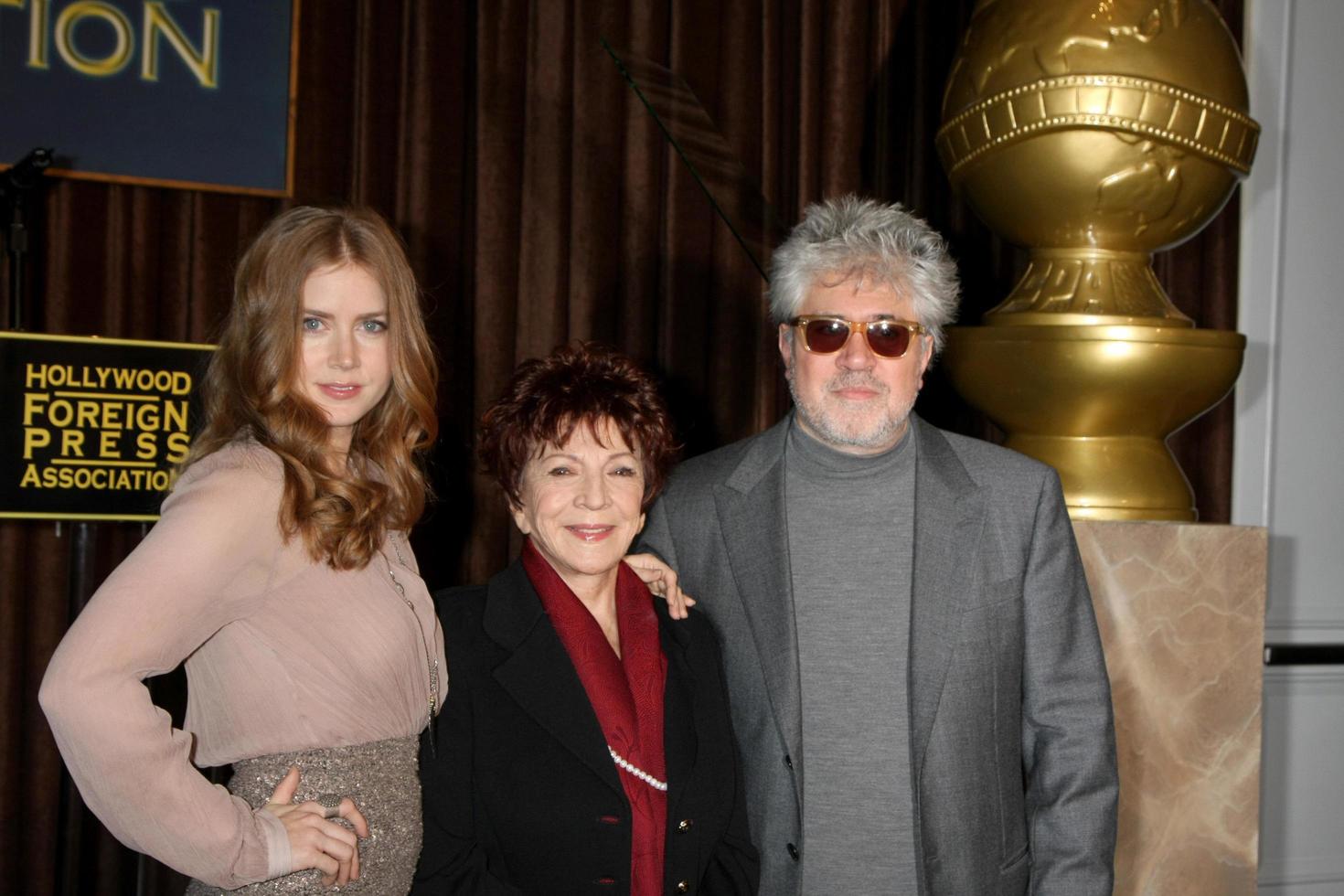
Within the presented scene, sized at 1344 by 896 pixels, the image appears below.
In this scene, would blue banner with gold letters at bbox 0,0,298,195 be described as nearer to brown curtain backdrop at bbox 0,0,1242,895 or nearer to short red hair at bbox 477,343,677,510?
brown curtain backdrop at bbox 0,0,1242,895

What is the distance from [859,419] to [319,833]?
0.94 metres

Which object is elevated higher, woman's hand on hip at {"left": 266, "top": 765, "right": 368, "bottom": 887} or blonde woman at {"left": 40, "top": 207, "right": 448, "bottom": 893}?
blonde woman at {"left": 40, "top": 207, "right": 448, "bottom": 893}

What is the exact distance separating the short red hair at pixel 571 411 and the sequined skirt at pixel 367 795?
0.40 metres

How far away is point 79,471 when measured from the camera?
2.48 m

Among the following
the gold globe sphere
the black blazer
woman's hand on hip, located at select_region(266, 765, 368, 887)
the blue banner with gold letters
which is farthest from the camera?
the blue banner with gold letters

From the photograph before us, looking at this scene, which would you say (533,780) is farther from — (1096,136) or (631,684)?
(1096,136)

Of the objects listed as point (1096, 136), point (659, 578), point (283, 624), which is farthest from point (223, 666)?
point (1096, 136)

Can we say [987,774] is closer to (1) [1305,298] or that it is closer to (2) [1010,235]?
(2) [1010,235]

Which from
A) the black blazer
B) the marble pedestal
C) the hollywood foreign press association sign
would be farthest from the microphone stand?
the marble pedestal

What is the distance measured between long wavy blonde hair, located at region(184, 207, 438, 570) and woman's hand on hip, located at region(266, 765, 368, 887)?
0.90 ft

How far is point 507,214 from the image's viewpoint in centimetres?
315

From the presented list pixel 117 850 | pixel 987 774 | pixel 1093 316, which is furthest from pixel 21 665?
pixel 1093 316

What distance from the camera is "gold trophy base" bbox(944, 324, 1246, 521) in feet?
7.36

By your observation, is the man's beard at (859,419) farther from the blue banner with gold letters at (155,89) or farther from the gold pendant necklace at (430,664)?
the blue banner with gold letters at (155,89)
